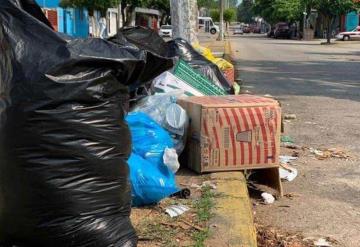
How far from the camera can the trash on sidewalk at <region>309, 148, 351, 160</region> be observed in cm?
620

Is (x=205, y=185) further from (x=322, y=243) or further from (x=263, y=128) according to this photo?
(x=322, y=243)

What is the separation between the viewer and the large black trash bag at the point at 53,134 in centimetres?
271

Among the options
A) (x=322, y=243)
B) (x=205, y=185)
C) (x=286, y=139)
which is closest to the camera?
(x=322, y=243)

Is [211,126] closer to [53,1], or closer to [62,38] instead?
[62,38]

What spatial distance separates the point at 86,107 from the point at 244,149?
6.70ft

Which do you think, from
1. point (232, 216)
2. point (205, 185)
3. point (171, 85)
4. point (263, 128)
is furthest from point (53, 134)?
point (171, 85)

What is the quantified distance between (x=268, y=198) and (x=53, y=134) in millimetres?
2404

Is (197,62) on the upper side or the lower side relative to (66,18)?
lower

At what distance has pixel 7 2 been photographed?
275 centimetres

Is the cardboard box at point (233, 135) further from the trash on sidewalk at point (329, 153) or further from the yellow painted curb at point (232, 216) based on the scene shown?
the trash on sidewalk at point (329, 153)

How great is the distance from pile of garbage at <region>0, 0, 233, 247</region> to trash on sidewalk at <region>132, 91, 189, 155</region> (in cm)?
151

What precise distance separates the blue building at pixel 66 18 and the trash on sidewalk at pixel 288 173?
23495 millimetres

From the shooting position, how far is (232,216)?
12.1 ft

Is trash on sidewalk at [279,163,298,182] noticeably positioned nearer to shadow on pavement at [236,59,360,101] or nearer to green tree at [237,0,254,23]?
shadow on pavement at [236,59,360,101]
